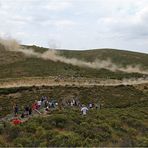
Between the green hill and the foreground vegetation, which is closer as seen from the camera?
the foreground vegetation

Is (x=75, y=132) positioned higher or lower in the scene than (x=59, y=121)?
higher

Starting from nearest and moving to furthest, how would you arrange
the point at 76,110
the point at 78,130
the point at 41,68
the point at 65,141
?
1. the point at 65,141
2. the point at 78,130
3. the point at 76,110
4. the point at 41,68

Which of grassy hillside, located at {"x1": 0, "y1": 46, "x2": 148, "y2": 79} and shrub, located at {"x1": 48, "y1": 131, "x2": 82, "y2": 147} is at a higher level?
shrub, located at {"x1": 48, "y1": 131, "x2": 82, "y2": 147}

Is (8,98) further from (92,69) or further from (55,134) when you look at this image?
(92,69)

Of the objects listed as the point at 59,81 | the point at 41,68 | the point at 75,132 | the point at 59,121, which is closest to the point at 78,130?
the point at 75,132

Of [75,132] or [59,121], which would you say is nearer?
[75,132]

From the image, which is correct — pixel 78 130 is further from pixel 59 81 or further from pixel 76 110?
pixel 59 81

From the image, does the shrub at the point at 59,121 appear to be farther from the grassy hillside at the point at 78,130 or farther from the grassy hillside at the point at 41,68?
the grassy hillside at the point at 41,68

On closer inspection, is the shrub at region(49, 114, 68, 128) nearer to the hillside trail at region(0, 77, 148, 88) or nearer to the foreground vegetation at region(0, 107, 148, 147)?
the foreground vegetation at region(0, 107, 148, 147)

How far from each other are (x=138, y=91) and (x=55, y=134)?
1767 inches

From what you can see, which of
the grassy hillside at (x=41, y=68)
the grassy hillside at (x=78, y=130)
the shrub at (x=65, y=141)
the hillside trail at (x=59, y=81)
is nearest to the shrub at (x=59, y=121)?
the grassy hillside at (x=78, y=130)

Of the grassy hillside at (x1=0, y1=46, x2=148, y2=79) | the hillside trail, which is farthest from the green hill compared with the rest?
the hillside trail

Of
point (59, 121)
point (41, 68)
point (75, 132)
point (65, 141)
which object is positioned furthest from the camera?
point (41, 68)

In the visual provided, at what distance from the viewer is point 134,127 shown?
3469cm
